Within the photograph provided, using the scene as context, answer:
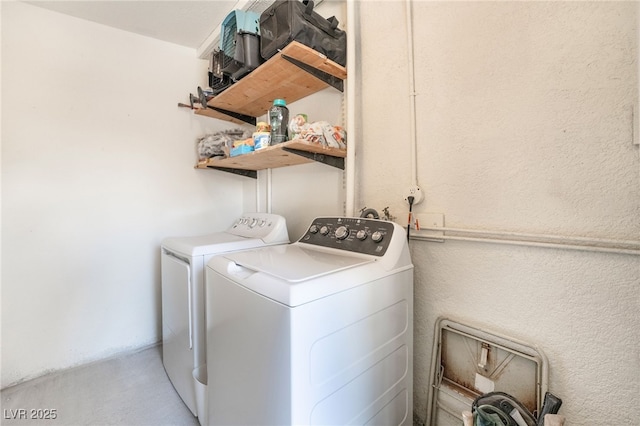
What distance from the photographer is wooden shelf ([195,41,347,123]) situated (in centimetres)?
135

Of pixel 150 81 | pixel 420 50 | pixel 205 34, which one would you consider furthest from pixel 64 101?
pixel 420 50

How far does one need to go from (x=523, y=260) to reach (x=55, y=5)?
3.01 metres

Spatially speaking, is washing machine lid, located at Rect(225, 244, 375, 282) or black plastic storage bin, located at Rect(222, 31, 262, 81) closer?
washing machine lid, located at Rect(225, 244, 375, 282)

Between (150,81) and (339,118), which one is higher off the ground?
(150,81)

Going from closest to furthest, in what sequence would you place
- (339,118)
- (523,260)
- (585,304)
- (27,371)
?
1. (585,304)
2. (523,260)
3. (339,118)
4. (27,371)

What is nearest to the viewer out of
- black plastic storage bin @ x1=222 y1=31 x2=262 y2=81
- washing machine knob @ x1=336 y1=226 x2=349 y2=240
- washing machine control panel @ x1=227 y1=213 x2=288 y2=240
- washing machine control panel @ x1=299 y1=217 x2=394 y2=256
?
washing machine control panel @ x1=299 y1=217 x2=394 y2=256

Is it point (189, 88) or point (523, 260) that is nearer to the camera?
point (523, 260)

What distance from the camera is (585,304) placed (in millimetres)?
862

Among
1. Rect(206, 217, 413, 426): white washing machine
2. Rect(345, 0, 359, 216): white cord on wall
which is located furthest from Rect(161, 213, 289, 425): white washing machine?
Rect(345, 0, 359, 216): white cord on wall

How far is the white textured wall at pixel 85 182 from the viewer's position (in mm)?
1717

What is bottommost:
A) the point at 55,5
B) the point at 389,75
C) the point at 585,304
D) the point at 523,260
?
the point at 585,304

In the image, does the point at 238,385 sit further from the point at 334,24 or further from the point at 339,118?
the point at 334,24

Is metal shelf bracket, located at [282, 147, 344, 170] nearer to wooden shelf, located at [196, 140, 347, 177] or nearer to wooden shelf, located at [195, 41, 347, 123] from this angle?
wooden shelf, located at [196, 140, 347, 177]

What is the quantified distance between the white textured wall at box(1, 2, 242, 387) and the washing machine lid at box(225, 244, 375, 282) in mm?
1488
